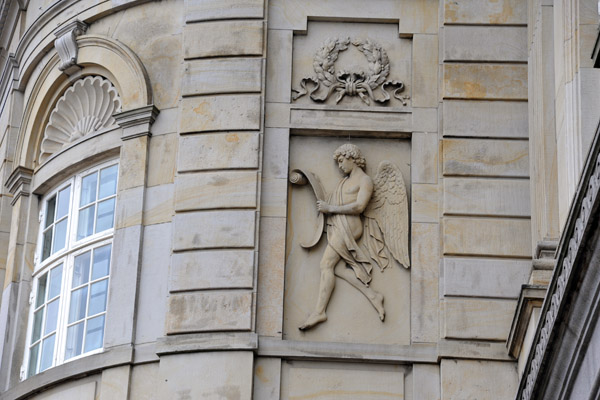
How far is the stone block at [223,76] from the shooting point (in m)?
19.4

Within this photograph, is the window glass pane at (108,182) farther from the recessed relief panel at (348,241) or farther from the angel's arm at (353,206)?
the angel's arm at (353,206)

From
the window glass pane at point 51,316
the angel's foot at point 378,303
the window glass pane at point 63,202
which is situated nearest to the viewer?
the angel's foot at point 378,303

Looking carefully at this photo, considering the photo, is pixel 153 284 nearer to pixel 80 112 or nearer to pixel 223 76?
pixel 223 76

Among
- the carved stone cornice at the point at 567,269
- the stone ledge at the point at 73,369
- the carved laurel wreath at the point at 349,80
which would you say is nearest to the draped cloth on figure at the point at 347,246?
the carved laurel wreath at the point at 349,80

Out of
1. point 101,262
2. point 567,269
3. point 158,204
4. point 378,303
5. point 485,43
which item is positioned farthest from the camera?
point 101,262

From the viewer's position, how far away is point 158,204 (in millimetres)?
19375

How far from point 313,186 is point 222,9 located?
9.11 ft

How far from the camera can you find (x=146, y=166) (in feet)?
64.5

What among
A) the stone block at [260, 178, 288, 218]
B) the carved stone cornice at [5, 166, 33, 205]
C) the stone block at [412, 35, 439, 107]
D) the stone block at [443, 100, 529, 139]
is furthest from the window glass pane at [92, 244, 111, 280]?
the stone block at [443, 100, 529, 139]

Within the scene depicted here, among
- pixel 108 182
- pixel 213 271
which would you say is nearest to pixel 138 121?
pixel 108 182

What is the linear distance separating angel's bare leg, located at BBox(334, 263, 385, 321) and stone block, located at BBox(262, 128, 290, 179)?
1.37m

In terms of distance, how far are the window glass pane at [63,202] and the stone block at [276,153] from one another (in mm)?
3458

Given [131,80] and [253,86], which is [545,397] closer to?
[253,86]

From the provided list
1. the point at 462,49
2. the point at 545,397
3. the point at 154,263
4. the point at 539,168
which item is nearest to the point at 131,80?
the point at 154,263
